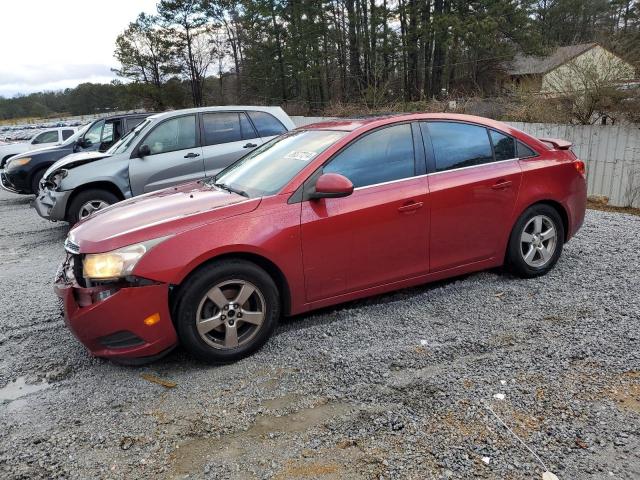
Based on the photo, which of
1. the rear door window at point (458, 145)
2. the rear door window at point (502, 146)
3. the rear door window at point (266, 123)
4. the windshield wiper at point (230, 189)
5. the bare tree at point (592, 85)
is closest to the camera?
the windshield wiper at point (230, 189)

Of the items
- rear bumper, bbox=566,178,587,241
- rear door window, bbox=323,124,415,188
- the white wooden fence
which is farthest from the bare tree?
rear door window, bbox=323,124,415,188

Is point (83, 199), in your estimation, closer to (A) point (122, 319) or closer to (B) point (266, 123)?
(B) point (266, 123)

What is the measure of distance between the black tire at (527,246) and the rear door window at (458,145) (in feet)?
2.20

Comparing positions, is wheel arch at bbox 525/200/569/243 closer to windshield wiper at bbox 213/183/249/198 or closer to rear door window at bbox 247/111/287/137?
windshield wiper at bbox 213/183/249/198

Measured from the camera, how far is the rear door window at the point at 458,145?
4414 mm

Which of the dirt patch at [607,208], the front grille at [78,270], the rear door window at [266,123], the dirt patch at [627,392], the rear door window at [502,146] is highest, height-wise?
the rear door window at [266,123]

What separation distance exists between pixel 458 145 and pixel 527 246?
3.95 feet

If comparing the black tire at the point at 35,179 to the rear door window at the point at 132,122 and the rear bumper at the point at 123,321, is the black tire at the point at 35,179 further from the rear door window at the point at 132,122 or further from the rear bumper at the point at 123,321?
the rear bumper at the point at 123,321

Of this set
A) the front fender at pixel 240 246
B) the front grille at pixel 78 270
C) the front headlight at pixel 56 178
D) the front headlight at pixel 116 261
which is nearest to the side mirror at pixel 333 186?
the front fender at pixel 240 246

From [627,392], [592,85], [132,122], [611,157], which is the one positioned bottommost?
[627,392]

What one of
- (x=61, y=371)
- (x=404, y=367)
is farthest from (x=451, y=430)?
(x=61, y=371)

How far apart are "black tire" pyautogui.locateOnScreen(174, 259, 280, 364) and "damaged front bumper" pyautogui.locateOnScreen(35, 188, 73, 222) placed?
17.0 feet

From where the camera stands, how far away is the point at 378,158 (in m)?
4.19

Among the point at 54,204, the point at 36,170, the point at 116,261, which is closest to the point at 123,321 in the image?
the point at 116,261
